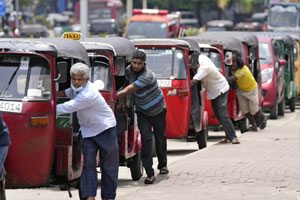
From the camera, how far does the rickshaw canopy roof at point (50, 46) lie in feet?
30.7

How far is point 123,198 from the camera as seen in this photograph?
9984 millimetres

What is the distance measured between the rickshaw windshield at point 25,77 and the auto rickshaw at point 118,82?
174 cm

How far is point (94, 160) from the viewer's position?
31.0 feet

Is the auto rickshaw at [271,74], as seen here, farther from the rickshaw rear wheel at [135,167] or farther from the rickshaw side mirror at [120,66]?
the rickshaw side mirror at [120,66]

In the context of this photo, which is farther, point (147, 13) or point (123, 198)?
point (147, 13)

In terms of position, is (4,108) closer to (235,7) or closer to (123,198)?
(123,198)

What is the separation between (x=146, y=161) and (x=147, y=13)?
3680 centimetres

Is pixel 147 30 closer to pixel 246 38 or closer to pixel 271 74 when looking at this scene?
pixel 271 74

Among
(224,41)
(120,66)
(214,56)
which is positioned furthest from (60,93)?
(224,41)

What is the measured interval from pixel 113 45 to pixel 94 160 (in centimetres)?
273

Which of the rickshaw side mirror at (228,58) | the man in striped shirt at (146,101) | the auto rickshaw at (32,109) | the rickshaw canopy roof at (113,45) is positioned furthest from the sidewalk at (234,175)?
the rickshaw side mirror at (228,58)

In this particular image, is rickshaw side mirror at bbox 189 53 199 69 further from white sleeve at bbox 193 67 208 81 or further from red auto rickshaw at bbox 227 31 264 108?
red auto rickshaw at bbox 227 31 264 108

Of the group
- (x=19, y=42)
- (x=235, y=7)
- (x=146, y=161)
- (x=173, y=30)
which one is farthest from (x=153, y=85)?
(x=235, y=7)

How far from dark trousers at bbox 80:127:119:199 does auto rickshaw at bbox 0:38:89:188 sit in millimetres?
339
